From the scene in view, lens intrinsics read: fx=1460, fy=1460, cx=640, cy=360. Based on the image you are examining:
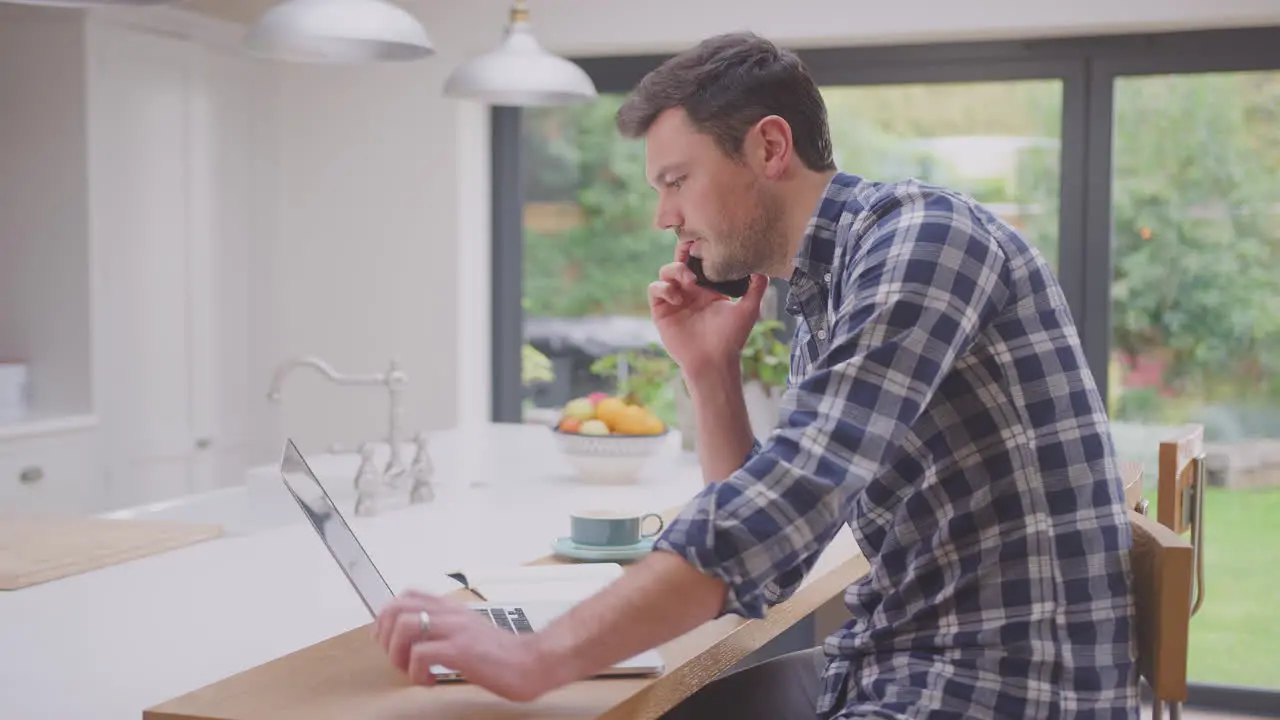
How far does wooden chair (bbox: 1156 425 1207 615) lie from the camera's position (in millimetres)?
Answer: 1948

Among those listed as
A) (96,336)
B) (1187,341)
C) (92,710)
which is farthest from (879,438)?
(96,336)

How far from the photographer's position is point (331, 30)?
8.89 ft

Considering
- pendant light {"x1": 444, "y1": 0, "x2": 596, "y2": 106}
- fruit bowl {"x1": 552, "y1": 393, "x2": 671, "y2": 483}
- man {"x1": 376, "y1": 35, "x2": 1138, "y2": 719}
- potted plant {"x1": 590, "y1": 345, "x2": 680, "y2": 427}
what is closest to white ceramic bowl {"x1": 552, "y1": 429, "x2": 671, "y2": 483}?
fruit bowl {"x1": 552, "y1": 393, "x2": 671, "y2": 483}

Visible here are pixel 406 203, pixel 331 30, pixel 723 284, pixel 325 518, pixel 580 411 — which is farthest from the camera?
pixel 406 203

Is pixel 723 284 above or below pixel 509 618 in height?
above

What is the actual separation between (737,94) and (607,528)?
0.69 metres

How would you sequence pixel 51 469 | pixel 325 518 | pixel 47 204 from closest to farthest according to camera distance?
pixel 325 518 → pixel 51 469 → pixel 47 204

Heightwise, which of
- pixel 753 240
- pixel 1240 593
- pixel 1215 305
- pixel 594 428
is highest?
pixel 753 240

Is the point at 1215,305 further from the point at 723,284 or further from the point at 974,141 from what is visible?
the point at 723,284

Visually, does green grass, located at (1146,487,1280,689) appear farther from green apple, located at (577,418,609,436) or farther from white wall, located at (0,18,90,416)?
white wall, located at (0,18,90,416)

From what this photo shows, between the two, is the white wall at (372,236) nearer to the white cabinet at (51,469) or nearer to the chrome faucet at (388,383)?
the white cabinet at (51,469)

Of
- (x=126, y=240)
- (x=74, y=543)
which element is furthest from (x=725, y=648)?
(x=126, y=240)

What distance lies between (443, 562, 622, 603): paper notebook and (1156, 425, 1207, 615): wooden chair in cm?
73

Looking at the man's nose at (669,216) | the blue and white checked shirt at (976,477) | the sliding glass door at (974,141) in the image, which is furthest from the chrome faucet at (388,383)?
the sliding glass door at (974,141)
